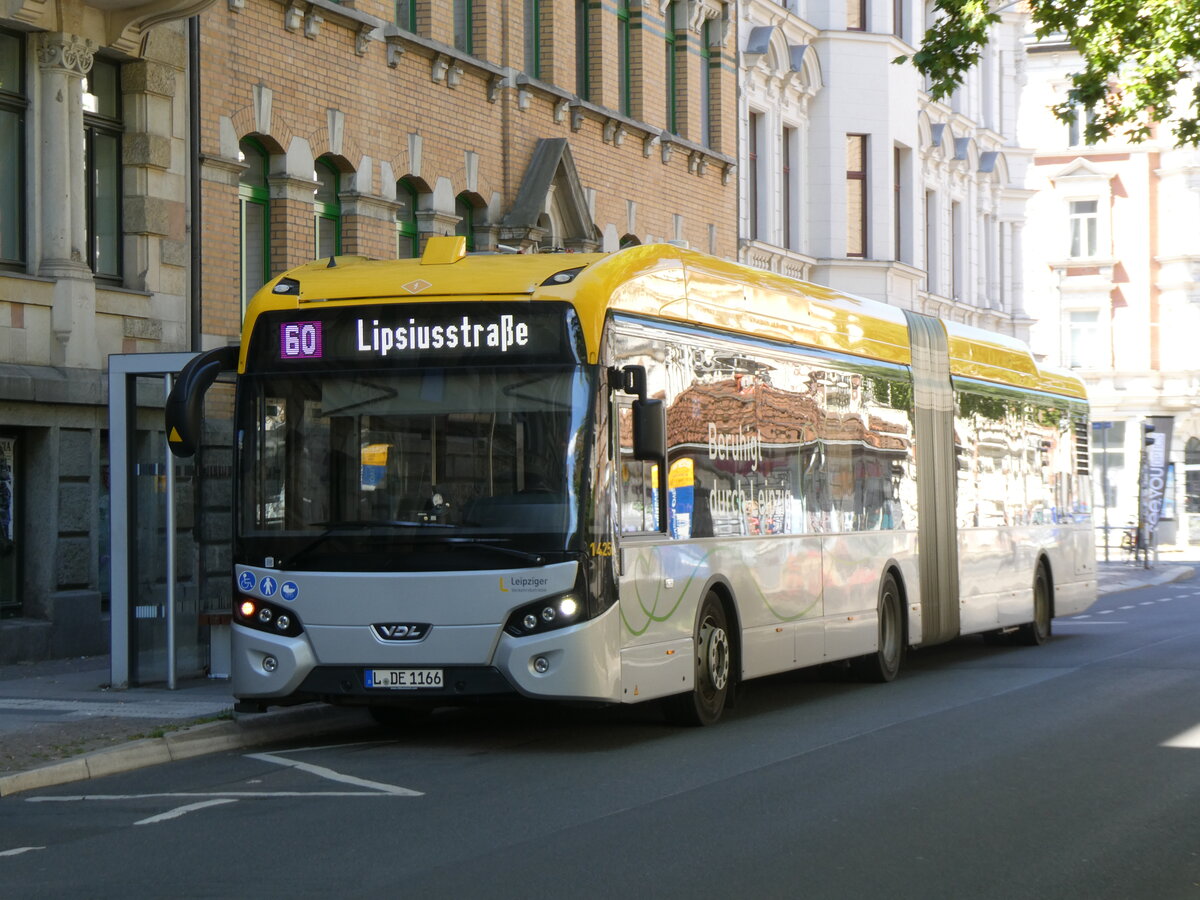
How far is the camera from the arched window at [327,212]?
23156mm

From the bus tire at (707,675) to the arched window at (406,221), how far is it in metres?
11.9

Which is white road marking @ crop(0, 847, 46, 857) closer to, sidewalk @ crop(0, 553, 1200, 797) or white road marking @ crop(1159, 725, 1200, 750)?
sidewalk @ crop(0, 553, 1200, 797)

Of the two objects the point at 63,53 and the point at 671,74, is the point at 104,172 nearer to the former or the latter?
the point at 63,53

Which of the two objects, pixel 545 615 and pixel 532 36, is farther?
pixel 532 36

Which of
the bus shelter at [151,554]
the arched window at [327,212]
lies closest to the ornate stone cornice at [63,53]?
the bus shelter at [151,554]

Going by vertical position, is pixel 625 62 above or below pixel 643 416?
above

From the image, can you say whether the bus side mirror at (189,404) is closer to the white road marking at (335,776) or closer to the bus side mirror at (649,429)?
the white road marking at (335,776)


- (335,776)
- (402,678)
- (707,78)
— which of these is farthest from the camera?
(707,78)

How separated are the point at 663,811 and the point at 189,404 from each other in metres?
4.26

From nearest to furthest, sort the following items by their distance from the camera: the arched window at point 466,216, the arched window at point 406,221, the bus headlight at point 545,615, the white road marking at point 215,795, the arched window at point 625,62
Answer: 1. the white road marking at point 215,795
2. the bus headlight at point 545,615
3. the arched window at point 406,221
4. the arched window at point 466,216
5. the arched window at point 625,62

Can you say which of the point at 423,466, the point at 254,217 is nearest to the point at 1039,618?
the point at 254,217

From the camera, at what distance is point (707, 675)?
44.9 feet

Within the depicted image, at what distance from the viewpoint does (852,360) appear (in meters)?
17.0

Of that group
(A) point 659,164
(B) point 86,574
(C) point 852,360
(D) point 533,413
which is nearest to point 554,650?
(D) point 533,413
